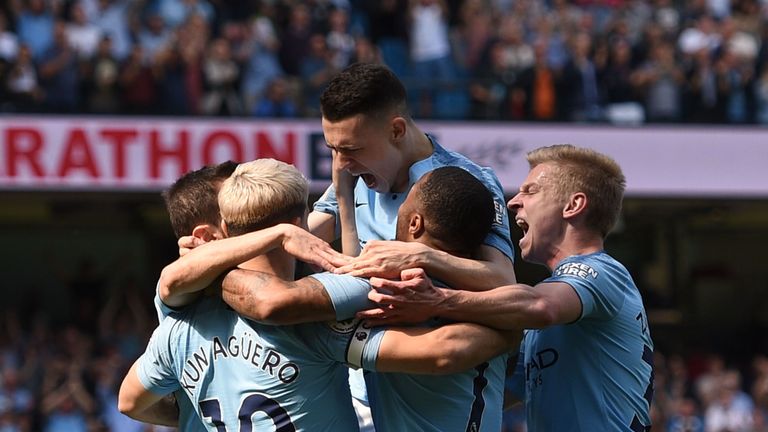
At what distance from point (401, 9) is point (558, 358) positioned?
38.4 feet

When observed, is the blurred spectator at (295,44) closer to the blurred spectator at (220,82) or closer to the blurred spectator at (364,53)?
the blurred spectator at (364,53)

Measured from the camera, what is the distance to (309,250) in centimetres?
372

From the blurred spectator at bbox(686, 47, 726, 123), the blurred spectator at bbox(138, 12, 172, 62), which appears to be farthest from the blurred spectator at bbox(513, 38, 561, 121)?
the blurred spectator at bbox(138, 12, 172, 62)

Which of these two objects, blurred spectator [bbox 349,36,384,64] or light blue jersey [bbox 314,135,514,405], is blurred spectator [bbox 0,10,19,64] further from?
light blue jersey [bbox 314,135,514,405]

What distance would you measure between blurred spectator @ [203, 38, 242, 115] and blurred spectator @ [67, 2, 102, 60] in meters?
1.20

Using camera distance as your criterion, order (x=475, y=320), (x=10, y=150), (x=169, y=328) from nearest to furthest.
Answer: (x=475, y=320)
(x=169, y=328)
(x=10, y=150)

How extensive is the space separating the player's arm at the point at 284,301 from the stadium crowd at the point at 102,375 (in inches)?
356

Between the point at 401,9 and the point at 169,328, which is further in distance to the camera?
the point at 401,9

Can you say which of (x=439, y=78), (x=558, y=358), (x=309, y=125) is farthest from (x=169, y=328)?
(x=439, y=78)

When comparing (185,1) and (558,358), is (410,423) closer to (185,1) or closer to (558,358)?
(558,358)

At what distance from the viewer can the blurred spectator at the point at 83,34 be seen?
1383cm

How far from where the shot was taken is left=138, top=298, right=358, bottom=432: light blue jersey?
12.5 feet

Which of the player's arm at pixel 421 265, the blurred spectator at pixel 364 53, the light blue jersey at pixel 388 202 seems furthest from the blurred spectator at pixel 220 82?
the player's arm at pixel 421 265

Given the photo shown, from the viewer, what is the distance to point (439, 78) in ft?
49.8
